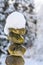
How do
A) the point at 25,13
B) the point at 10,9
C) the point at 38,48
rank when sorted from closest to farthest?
the point at 38,48
the point at 10,9
the point at 25,13

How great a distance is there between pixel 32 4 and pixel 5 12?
74 cm

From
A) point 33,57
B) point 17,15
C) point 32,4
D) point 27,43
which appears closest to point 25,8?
point 32,4

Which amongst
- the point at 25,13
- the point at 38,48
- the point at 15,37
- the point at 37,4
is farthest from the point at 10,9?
the point at 15,37

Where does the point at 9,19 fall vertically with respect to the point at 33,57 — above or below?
above

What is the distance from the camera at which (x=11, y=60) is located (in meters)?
1.28

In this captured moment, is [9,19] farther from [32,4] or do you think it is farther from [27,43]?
[32,4]

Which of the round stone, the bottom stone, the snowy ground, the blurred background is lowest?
the snowy ground

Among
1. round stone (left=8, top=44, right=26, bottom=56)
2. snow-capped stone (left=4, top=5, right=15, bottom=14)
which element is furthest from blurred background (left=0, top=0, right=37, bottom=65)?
round stone (left=8, top=44, right=26, bottom=56)

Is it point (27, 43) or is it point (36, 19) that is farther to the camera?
point (36, 19)

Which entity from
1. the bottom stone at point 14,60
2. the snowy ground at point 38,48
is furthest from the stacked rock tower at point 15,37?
the snowy ground at point 38,48

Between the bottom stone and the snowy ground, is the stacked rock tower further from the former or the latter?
the snowy ground

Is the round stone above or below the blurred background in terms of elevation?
above

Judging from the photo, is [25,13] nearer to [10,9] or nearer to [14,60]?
[10,9]

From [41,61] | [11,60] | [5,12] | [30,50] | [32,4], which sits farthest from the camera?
[32,4]
